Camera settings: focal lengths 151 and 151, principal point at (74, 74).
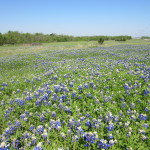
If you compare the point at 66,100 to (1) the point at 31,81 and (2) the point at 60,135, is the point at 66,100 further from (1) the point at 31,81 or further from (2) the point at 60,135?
(1) the point at 31,81

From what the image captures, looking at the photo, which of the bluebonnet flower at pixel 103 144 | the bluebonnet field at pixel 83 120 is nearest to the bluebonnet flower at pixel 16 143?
the bluebonnet field at pixel 83 120

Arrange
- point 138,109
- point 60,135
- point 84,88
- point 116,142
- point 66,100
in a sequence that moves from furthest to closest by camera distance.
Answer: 1. point 84,88
2. point 66,100
3. point 138,109
4. point 60,135
5. point 116,142

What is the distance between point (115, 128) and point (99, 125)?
369 millimetres

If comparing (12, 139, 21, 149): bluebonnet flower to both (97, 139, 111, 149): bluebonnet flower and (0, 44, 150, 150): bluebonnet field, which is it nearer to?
(0, 44, 150, 150): bluebonnet field

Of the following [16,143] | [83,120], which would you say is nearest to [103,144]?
[83,120]

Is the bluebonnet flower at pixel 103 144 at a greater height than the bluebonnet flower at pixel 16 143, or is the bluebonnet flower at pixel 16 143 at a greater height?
the bluebonnet flower at pixel 103 144

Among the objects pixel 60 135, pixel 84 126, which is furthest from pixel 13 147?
pixel 84 126

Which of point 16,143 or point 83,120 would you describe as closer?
point 16,143

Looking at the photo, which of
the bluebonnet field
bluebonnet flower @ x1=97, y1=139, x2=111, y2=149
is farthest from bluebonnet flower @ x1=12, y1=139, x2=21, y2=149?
bluebonnet flower @ x1=97, y1=139, x2=111, y2=149

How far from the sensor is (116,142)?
282 centimetres

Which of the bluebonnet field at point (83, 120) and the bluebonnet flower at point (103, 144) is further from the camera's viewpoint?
the bluebonnet field at point (83, 120)

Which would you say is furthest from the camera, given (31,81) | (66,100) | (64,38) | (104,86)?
(64,38)

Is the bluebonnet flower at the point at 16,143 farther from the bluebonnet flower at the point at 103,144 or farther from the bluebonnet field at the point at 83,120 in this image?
the bluebonnet flower at the point at 103,144

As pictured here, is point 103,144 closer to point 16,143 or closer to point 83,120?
point 83,120
